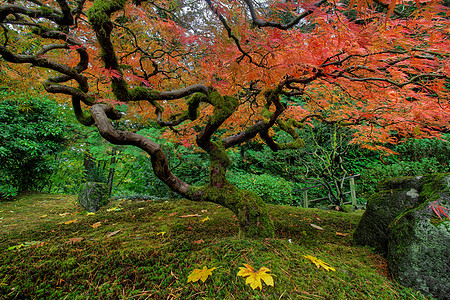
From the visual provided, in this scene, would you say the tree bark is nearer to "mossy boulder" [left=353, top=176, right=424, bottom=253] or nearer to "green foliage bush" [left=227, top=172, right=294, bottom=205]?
"mossy boulder" [left=353, top=176, right=424, bottom=253]

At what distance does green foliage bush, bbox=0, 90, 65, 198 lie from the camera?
4716 mm

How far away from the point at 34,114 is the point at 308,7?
7081 mm

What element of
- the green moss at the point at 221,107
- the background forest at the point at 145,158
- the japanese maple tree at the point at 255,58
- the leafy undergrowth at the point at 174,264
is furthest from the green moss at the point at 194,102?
the background forest at the point at 145,158

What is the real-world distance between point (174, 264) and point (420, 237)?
1.62 meters

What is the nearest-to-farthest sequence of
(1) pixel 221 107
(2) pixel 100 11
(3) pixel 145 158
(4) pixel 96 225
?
(2) pixel 100 11
(1) pixel 221 107
(4) pixel 96 225
(3) pixel 145 158

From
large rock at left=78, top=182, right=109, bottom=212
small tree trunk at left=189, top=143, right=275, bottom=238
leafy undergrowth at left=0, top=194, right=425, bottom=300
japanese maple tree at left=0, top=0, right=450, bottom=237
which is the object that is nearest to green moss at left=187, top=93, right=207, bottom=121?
japanese maple tree at left=0, top=0, right=450, bottom=237

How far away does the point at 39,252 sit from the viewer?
5.03 ft

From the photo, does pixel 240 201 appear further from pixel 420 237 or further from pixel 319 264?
pixel 420 237

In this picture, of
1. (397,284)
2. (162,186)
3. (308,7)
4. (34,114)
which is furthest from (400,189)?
(34,114)

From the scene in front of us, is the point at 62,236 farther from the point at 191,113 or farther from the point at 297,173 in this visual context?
the point at 297,173

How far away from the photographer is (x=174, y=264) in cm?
127

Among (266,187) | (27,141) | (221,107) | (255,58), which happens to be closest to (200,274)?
(221,107)

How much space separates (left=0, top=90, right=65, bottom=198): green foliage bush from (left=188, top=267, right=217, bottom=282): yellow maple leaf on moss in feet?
19.0

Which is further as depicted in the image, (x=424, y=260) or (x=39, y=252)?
(x=39, y=252)
